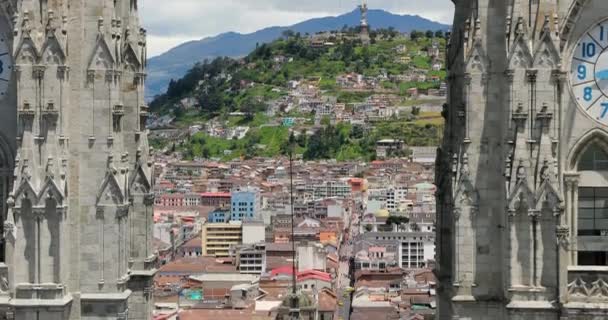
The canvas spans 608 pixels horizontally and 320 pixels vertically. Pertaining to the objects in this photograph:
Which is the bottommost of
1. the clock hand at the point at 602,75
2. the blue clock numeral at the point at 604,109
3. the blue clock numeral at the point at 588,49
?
the blue clock numeral at the point at 604,109

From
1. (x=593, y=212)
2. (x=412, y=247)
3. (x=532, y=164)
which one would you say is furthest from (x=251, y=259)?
(x=532, y=164)

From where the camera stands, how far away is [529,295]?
25.0 meters

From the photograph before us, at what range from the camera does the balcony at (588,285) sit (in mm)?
25203

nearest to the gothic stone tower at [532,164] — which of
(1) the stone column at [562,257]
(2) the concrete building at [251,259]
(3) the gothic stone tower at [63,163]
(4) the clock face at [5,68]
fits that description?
(1) the stone column at [562,257]

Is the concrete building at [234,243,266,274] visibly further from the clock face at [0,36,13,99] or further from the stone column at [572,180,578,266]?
the stone column at [572,180,578,266]

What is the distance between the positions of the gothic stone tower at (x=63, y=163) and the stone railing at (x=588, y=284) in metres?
8.62

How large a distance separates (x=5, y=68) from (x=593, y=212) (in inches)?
467

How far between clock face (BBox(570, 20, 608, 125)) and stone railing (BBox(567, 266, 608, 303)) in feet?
9.28

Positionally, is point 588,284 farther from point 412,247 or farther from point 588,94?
point 412,247

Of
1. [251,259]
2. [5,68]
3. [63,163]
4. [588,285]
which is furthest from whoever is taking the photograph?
[251,259]

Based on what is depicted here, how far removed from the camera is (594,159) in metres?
25.9

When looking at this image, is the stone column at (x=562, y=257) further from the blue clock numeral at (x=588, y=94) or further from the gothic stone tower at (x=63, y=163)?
the gothic stone tower at (x=63, y=163)

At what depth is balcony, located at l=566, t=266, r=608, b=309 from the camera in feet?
82.7

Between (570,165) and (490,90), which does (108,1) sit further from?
(570,165)
